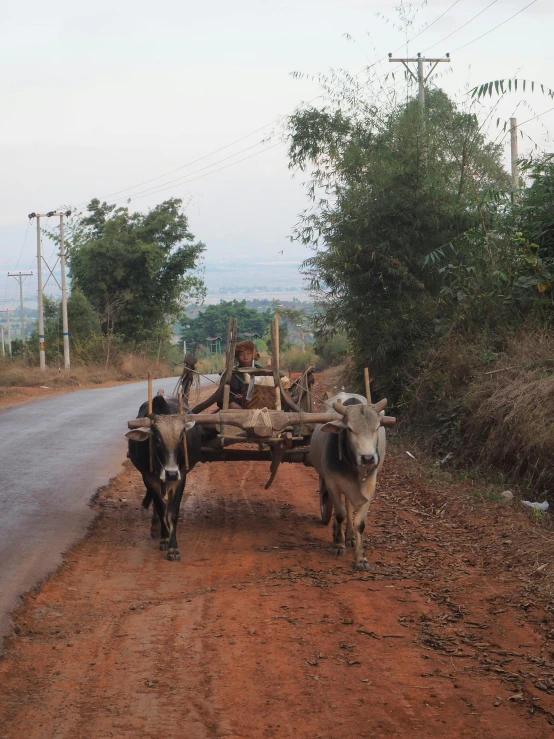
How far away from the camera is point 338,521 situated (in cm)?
766

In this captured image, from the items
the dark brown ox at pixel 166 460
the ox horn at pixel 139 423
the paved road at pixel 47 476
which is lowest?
the paved road at pixel 47 476

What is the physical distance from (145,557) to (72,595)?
1138 millimetres

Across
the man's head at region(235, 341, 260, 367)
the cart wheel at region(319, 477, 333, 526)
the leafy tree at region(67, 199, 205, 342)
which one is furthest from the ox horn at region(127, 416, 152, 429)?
the leafy tree at region(67, 199, 205, 342)

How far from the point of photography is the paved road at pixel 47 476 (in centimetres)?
727

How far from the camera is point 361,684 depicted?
462 cm

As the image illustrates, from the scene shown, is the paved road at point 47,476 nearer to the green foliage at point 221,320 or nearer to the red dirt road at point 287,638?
the red dirt road at point 287,638

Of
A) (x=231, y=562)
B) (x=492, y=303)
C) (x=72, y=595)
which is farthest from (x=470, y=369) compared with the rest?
(x=72, y=595)

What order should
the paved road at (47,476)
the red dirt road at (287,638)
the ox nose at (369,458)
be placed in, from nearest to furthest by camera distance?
1. the red dirt road at (287,638)
2. the ox nose at (369,458)
3. the paved road at (47,476)

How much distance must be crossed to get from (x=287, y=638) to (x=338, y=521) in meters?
2.39

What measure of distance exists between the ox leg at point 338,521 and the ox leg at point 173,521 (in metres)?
1.32

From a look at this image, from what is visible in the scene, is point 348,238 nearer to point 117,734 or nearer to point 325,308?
point 325,308

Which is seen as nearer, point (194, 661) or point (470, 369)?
point (194, 661)

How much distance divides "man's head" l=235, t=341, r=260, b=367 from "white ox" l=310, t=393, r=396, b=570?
7.19ft

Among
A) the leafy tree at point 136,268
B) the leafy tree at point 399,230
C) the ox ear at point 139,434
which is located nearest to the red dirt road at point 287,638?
the ox ear at point 139,434
